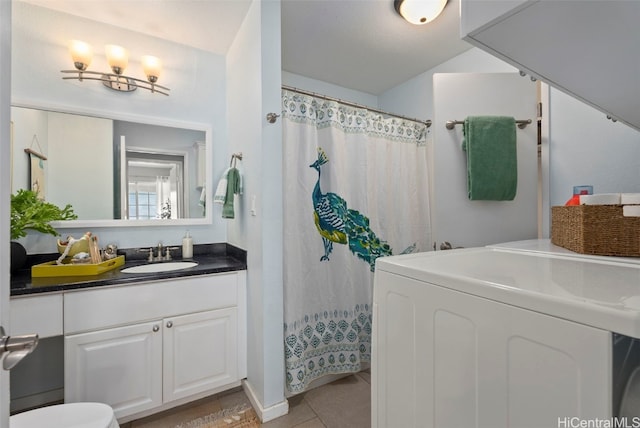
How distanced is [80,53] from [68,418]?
2.07 meters

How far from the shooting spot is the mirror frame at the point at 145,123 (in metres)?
1.78

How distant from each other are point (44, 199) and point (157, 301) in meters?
1.05

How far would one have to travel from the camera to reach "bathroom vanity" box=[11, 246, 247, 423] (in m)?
1.33

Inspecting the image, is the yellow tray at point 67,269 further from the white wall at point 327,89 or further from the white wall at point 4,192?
the white wall at point 327,89

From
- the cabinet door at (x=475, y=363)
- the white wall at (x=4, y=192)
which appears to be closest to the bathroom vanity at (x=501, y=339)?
the cabinet door at (x=475, y=363)

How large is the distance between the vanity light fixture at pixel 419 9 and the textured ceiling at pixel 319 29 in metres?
0.10

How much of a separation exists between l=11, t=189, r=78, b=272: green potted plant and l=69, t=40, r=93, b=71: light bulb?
88cm

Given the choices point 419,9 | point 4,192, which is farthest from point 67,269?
point 419,9

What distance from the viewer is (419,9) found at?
1668 millimetres

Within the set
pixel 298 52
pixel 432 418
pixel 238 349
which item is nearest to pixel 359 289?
pixel 238 349

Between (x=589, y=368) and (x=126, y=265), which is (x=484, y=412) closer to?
(x=589, y=368)

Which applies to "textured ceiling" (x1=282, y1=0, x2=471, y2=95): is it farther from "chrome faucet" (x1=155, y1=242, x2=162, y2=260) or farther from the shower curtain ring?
"chrome faucet" (x1=155, y1=242, x2=162, y2=260)

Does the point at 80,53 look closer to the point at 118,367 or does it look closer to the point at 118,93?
the point at 118,93

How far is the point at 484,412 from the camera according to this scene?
21.0 inches
